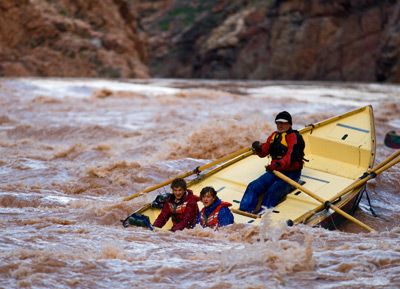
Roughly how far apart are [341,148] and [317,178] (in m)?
0.83

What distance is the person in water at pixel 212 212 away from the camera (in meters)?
7.00

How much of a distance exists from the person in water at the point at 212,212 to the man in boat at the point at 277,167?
581 millimetres

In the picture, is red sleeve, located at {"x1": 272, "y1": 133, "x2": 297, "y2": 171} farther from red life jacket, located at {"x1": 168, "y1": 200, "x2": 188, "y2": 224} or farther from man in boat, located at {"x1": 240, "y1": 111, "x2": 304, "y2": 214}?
red life jacket, located at {"x1": 168, "y1": 200, "x2": 188, "y2": 224}

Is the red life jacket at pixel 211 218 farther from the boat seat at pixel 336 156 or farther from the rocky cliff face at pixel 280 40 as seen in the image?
the rocky cliff face at pixel 280 40

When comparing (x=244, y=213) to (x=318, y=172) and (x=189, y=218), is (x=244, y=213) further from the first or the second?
(x=318, y=172)

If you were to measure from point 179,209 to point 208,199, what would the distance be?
11.7 inches

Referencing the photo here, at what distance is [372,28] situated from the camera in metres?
33.6

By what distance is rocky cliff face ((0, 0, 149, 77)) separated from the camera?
2584cm

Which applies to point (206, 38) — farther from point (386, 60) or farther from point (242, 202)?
point (242, 202)

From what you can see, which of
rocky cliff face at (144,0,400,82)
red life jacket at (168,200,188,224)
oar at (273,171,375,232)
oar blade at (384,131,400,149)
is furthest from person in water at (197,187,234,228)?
rocky cliff face at (144,0,400,82)

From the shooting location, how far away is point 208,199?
7.07 m

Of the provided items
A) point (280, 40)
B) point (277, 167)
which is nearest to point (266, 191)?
point (277, 167)

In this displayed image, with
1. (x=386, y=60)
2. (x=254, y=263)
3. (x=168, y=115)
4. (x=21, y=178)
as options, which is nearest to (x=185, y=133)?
(x=168, y=115)

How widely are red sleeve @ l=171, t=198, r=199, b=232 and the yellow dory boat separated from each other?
9.0 inches
